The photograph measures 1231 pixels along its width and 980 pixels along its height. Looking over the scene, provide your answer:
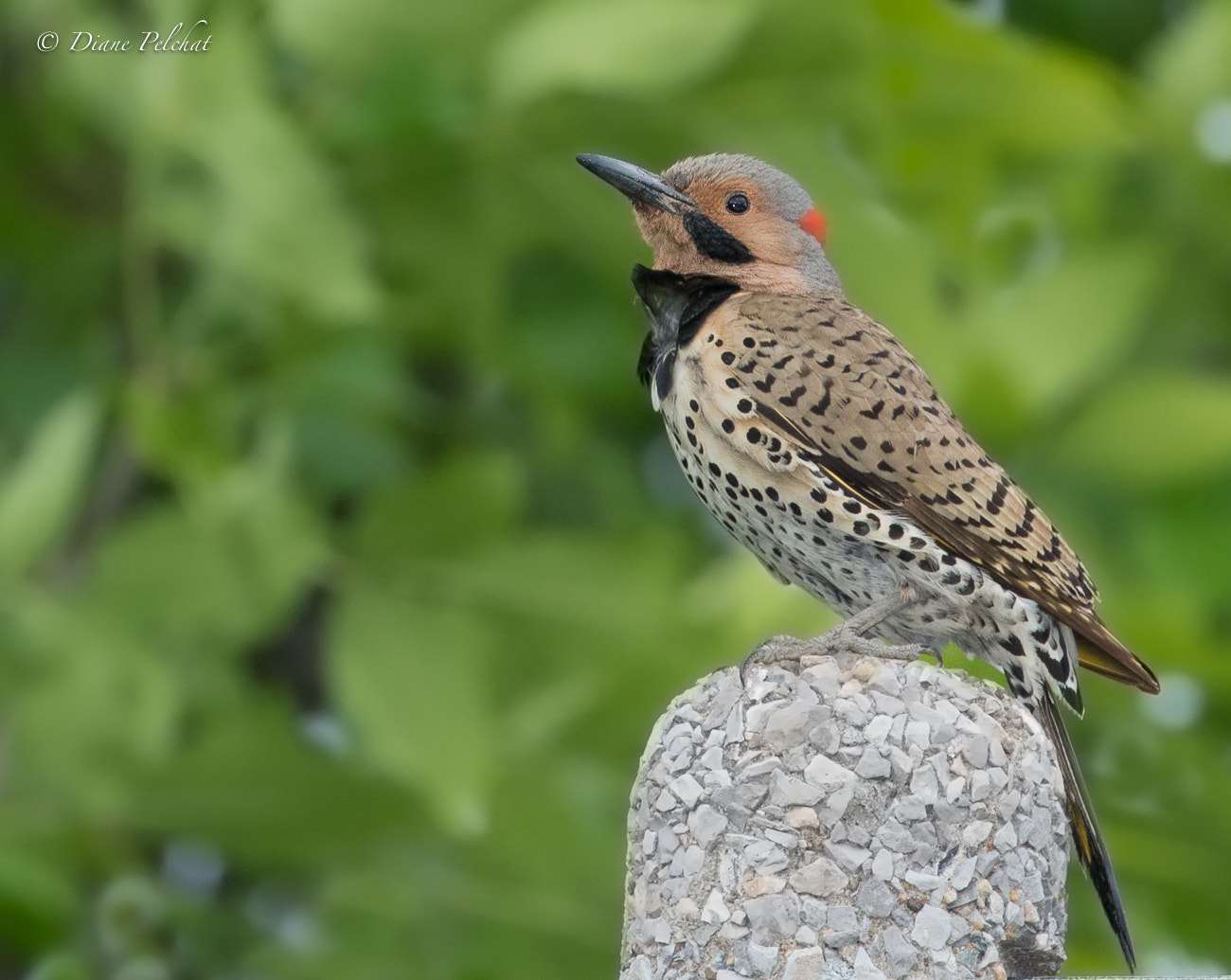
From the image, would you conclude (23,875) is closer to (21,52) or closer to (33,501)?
(33,501)

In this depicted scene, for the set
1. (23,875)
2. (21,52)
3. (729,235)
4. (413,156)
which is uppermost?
(21,52)

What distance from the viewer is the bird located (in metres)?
3.14

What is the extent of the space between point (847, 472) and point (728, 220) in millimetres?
578

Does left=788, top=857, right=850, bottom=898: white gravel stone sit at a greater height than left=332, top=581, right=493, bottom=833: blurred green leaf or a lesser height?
greater

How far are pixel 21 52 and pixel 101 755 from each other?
7.32 feet

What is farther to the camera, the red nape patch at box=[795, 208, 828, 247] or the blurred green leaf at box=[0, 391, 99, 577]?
the blurred green leaf at box=[0, 391, 99, 577]

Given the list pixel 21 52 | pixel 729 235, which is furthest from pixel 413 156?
pixel 729 235

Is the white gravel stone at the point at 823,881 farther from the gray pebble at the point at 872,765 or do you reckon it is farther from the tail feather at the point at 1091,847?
the tail feather at the point at 1091,847

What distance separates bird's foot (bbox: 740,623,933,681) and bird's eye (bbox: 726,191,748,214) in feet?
3.13

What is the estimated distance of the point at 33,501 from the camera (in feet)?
15.0

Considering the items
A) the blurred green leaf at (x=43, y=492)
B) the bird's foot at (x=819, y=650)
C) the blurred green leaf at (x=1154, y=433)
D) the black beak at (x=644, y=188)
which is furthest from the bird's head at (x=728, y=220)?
the blurred green leaf at (x=1154, y=433)

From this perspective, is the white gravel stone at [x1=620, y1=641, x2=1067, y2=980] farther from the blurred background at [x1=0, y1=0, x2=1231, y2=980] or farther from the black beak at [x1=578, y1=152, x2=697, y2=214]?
the blurred background at [x1=0, y1=0, x2=1231, y2=980]

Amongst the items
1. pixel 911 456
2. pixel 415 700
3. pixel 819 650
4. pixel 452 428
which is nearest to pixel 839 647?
pixel 819 650

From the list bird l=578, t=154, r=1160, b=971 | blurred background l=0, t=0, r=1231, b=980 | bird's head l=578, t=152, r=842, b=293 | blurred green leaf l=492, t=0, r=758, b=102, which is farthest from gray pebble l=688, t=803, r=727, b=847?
blurred green leaf l=492, t=0, r=758, b=102
